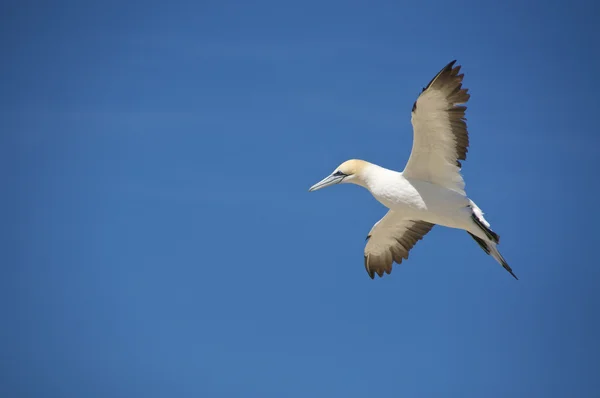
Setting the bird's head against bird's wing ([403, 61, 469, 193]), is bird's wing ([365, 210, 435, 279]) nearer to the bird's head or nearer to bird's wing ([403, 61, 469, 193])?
the bird's head

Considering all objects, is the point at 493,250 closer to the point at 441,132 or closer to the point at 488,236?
the point at 488,236

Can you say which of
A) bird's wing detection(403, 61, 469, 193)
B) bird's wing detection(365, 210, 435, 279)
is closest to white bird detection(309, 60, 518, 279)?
bird's wing detection(403, 61, 469, 193)

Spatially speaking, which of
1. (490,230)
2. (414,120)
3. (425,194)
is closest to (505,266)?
(490,230)

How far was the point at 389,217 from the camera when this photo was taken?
1908 centimetres

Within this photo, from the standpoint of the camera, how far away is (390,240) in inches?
769

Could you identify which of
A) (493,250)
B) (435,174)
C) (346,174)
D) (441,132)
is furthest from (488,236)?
(346,174)

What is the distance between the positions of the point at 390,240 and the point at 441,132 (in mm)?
3590

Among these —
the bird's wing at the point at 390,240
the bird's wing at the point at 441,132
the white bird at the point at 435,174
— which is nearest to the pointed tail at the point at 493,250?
the white bird at the point at 435,174

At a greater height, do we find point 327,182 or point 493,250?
point 327,182

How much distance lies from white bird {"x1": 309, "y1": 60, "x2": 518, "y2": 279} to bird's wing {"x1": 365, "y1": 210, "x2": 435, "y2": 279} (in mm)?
636

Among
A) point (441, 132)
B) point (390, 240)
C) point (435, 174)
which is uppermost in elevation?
point (441, 132)

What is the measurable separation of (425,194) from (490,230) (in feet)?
4.07

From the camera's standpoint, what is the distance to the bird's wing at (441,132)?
15.9m

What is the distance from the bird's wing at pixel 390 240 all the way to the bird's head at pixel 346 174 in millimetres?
1290
